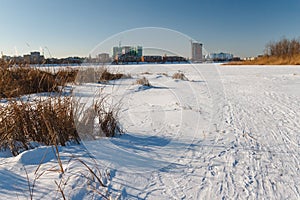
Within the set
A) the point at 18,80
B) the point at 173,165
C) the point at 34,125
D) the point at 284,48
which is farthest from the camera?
the point at 284,48

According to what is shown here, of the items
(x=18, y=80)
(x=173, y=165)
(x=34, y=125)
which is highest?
(x=18, y=80)

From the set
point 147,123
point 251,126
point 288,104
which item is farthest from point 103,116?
point 288,104

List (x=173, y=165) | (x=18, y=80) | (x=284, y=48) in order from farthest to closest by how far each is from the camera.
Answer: (x=284, y=48)
(x=18, y=80)
(x=173, y=165)

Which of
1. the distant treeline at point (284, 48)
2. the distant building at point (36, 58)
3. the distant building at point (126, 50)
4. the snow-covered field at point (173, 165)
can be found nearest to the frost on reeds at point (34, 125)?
the snow-covered field at point (173, 165)

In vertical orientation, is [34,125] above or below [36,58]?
below

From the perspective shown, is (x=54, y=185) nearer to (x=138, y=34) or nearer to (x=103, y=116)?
(x=103, y=116)

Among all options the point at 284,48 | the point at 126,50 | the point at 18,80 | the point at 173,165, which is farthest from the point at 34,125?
the point at 284,48

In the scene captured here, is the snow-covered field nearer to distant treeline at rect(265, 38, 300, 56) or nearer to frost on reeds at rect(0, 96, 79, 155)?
frost on reeds at rect(0, 96, 79, 155)

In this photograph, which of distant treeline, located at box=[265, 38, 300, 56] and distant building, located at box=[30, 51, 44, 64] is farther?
distant treeline, located at box=[265, 38, 300, 56]

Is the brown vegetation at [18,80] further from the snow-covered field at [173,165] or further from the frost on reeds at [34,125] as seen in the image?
the snow-covered field at [173,165]

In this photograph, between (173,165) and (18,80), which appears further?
(18,80)

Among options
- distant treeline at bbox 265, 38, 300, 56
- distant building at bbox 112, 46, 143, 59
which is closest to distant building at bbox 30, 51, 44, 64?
distant building at bbox 112, 46, 143, 59

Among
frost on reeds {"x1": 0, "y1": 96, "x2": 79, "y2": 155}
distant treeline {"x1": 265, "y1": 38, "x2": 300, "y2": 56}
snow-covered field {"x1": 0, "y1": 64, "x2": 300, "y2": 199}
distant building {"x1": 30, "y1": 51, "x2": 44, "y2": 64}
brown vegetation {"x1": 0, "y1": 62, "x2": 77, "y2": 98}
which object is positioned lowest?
snow-covered field {"x1": 0, "y1": 64, "x2": 300, "y2": 199}

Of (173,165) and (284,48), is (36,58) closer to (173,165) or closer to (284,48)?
(173,165)
